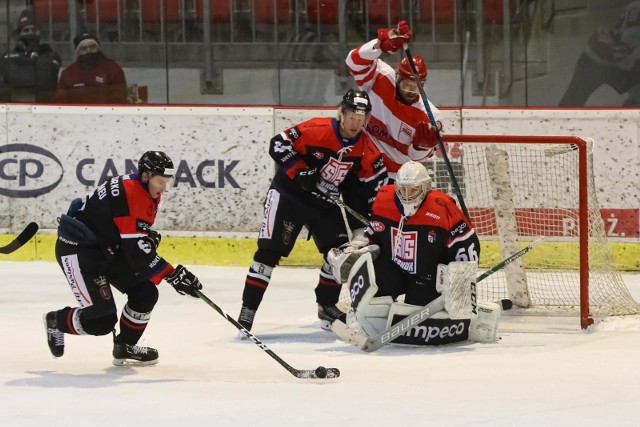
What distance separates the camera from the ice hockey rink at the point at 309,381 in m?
4.12

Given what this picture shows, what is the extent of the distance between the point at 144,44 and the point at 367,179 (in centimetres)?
259

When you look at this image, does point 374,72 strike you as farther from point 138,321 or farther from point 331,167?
point 138,321

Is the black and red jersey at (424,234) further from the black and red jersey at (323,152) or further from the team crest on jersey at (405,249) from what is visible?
the black and red jersey at (323,152)

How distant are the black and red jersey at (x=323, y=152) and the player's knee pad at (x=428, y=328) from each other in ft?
2.36

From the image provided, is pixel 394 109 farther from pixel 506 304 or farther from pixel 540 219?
pixel 540 219

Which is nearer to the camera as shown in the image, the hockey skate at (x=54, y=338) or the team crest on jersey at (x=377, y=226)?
the hockey skate at (x=54, y=338)

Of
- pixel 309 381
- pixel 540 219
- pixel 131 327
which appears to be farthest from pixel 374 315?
pixel 540 219

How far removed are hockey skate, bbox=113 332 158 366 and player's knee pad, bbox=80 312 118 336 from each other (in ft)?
0.32

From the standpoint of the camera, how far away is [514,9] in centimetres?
779

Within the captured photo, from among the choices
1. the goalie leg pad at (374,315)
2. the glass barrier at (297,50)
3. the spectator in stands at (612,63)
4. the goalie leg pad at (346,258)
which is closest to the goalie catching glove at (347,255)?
the goalie leg pad at (346,258)

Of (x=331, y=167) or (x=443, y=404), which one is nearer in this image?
(x=443, y=404)

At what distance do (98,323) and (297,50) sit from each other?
3.32 meters

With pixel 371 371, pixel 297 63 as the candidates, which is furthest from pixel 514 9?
pixel 371 371

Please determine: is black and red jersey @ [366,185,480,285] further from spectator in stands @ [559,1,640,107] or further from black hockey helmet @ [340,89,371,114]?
spectator in stands @ [559,1,640,107]
